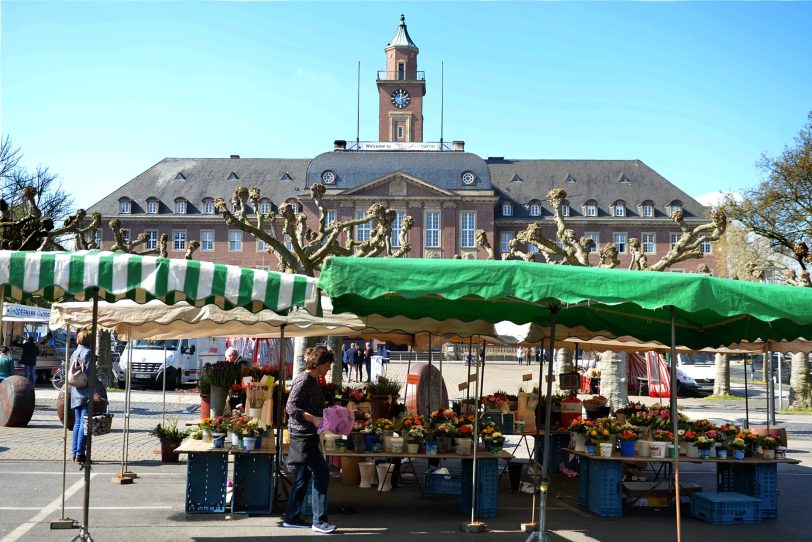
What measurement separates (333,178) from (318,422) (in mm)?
→ 67118

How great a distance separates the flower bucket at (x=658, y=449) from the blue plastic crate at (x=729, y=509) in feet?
2.19

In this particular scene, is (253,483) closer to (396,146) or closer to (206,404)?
(206,404)

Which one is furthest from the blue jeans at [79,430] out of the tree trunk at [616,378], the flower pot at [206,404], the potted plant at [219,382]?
the tree trunk at [616,378]

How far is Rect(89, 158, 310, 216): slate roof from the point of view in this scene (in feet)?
254

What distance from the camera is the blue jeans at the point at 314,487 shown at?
8.32 metres

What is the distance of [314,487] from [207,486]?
145cm

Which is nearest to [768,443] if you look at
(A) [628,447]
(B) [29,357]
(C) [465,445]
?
(A) [628,447]

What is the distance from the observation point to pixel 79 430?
39.1 ft

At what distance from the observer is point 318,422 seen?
8.30 meters

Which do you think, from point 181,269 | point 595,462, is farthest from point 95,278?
point 595,462

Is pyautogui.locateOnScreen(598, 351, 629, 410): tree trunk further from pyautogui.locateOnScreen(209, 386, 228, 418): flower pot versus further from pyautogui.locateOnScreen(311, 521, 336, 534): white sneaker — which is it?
pyautogui.locateOnScreen(311, 521, 336, 534): white sneaker

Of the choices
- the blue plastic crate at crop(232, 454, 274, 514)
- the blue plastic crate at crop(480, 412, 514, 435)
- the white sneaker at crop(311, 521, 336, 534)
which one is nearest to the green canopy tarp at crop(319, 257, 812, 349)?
the white sneaker at crop(311, 521, 336, 534)

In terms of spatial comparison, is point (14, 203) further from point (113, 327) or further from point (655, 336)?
point (655, 336)

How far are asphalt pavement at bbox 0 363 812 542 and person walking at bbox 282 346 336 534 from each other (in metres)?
0.19
